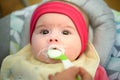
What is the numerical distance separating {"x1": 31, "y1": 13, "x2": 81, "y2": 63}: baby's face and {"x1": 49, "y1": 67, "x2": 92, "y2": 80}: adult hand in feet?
0.27

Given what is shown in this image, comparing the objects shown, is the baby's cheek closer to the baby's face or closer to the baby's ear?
the baby's face

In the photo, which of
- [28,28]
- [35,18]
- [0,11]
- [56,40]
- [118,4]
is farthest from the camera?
[0,11]

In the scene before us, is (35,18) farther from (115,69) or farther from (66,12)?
(115,69)

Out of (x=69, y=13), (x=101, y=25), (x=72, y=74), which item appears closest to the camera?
(x=72, y=74)

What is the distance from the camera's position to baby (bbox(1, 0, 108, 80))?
1.14 meters

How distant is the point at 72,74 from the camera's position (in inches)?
42.0

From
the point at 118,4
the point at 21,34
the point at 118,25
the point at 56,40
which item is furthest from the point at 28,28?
the point at 118,4

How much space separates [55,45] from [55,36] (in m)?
0.04

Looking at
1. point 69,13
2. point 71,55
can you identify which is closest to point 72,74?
point 71,55

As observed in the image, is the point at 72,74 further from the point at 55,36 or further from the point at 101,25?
the point at 101,25

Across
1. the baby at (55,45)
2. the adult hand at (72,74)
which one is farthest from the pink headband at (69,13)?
the adult hand at (72,74)

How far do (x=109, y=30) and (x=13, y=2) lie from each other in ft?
3.54

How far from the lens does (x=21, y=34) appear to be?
139 centimetres

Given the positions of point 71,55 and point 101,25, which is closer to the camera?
point 71,55
